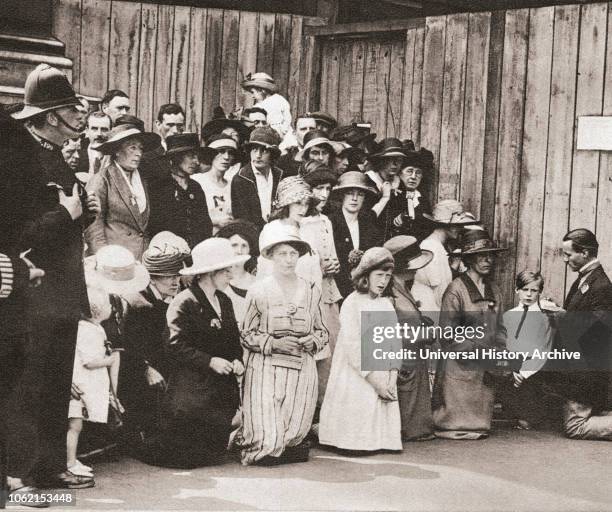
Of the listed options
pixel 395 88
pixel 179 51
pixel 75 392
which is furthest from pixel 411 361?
pixel 179 51

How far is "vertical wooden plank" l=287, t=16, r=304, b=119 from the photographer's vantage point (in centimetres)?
895

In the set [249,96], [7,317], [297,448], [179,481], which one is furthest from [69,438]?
[249,96]

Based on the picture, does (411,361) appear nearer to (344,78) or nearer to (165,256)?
(165,256)

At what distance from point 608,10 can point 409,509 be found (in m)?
3.99

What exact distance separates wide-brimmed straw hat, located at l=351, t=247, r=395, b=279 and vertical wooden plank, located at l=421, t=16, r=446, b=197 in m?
1.83

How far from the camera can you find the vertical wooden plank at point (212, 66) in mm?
8695

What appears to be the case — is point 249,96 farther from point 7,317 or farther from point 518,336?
point 7,317

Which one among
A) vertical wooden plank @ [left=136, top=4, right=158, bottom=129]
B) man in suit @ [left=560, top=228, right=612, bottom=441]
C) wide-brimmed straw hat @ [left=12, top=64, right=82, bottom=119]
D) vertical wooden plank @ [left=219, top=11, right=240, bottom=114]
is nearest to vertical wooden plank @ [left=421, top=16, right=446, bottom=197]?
man in suit @ [left=560, top=228, right=612, bottom=441]

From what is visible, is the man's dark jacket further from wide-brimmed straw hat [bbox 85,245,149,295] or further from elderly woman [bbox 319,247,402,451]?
wide-brimmed straw hat [bbox 85,245,149,295]

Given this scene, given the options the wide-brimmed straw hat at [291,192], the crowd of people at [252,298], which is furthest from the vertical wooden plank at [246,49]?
the wide-brimmed straw hat at [291,192]

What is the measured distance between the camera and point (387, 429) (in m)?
6.50

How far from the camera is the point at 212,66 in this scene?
28.6 ft

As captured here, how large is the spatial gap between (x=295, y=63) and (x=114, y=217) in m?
3.04

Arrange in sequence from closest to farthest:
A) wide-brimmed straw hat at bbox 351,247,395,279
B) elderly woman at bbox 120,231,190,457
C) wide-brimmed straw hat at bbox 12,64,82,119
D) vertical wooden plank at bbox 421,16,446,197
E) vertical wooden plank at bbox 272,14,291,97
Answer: wide-brimmed straw hat at bbox 12,64,82,119, elderly woman at bbox 120,231,190,457, wide-brimmed straw hat at bbox 351,247,395,279, vertical wooden plank at bbox 421,16,446,197, vertical wooden plank at bbox 272,14,291,97
